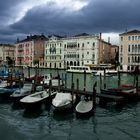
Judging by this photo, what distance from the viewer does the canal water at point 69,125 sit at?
45.6ft

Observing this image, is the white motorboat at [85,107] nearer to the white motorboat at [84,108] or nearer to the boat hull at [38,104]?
the white motorboat at [84,108]

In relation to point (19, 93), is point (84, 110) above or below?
below

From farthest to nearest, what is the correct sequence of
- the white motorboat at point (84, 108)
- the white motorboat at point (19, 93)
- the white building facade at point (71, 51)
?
the white building facade at point (71, 51)
the white motorboat at point (19, 93)
the white motorboat at point (84, 108)

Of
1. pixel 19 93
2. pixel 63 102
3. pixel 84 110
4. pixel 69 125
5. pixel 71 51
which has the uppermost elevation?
pixel 71 51

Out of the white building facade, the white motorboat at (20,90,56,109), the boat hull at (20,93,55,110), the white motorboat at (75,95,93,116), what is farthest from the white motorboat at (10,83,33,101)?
the white building facade

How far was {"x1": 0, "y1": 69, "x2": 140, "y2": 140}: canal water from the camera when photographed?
1391cm

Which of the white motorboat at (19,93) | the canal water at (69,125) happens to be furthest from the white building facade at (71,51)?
the canal water at (69,125)

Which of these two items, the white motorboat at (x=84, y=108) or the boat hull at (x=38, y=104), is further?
the boat hull at (x=38, y=104)

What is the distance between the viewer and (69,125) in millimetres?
15883

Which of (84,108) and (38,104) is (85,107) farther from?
(38,104)

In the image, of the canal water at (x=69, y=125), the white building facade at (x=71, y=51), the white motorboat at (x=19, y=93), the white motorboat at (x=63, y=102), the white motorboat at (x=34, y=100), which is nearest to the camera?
the canal water at (x=69, y=125)

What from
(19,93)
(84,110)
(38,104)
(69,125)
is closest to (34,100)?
(38,104)

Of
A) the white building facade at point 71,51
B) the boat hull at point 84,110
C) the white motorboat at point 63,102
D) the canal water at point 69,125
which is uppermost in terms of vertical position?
the white building facade at point 71,51

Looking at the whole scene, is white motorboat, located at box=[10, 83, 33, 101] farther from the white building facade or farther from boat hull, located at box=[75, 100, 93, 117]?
the white building facade
